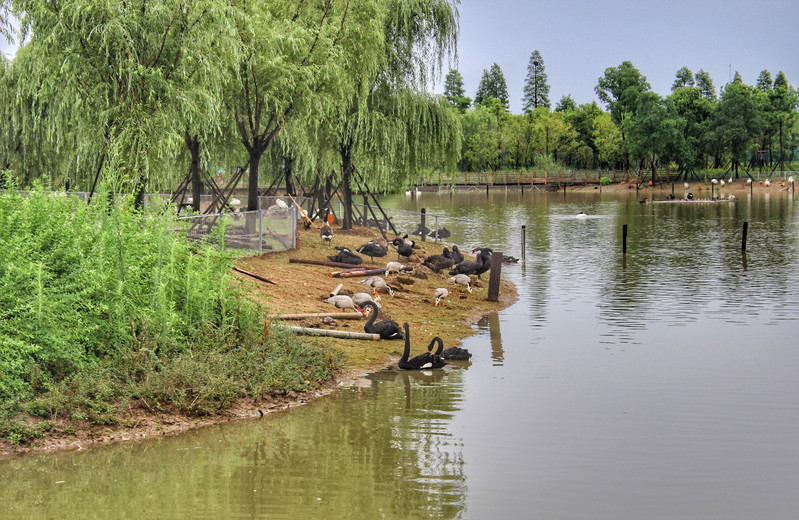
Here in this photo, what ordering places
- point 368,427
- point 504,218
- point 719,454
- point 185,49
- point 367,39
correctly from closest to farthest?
point 719,454, point 368,427, point 185,49, point 367,39, point 504,218

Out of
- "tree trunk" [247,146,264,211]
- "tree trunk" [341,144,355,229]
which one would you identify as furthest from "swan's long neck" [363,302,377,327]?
"tree trunk" [341,144,355,229]

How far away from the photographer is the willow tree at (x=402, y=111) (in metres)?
31.8

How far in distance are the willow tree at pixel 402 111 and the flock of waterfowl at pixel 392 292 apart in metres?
3.21

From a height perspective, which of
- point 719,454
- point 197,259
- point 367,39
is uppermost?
point 367,39

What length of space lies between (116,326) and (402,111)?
70.2 ft

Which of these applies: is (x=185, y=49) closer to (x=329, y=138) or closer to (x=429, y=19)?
(x=329, y=138)

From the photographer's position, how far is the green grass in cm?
1112

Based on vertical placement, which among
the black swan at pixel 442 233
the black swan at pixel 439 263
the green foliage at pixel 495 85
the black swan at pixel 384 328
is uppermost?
the green foliage at pixel 495 85

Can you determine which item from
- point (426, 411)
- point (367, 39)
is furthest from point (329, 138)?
point (426, 411)

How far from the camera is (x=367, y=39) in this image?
94.2ft

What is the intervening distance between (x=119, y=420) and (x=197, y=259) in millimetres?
3875

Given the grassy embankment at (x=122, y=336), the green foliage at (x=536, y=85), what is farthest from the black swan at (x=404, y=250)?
the green foliage at (x=536, y=85)

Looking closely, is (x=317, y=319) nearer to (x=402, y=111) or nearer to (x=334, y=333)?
(x=334, y=333)

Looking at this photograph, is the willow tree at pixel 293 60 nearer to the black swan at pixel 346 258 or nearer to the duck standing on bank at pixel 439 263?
the black swan at pixel 346 258
